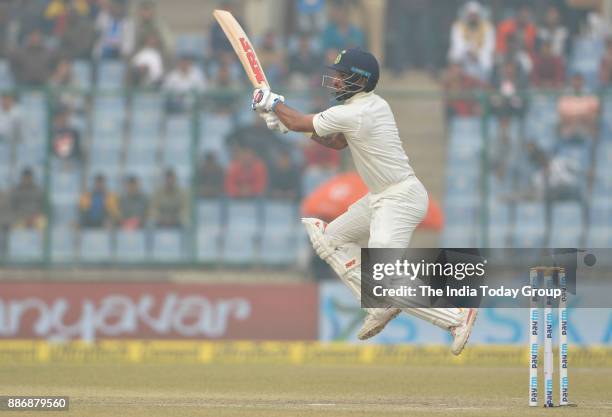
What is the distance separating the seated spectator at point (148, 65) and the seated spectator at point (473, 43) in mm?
3361

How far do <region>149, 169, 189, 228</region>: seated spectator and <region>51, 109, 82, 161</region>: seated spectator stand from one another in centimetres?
98

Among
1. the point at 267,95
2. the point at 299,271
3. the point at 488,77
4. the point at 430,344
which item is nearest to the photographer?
the point at 267,95

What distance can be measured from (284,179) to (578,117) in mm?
3090

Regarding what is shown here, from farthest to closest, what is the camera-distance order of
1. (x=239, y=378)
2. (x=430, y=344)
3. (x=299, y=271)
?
(x=299, y=271) < (x=430, y=344) < (x=239, y=378)

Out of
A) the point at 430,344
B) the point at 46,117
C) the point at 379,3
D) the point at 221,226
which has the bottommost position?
the point at 430,344

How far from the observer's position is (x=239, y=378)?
916cm

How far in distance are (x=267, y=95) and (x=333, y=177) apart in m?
5.95

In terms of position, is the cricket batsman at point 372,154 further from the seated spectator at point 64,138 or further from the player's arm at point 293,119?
the seated spectator at point 64,138

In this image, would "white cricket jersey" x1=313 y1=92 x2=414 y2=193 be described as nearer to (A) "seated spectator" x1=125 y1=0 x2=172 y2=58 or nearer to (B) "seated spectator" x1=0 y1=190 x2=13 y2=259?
(B) "seated spectator" x1=0 y1=190 x2=13 y2=259

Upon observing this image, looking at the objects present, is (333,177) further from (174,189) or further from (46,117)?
(46,117)

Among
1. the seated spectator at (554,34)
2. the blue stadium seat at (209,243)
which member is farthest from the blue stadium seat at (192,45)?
the seated spectator at (554,34)

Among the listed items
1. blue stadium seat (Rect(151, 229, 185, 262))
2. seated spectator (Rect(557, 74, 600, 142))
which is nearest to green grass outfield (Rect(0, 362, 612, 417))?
blue stadium seat (Rect(151, 229, 185, 262))

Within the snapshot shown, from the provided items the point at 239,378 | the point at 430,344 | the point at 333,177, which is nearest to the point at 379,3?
the point at 333,177

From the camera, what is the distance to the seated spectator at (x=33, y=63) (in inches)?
595
